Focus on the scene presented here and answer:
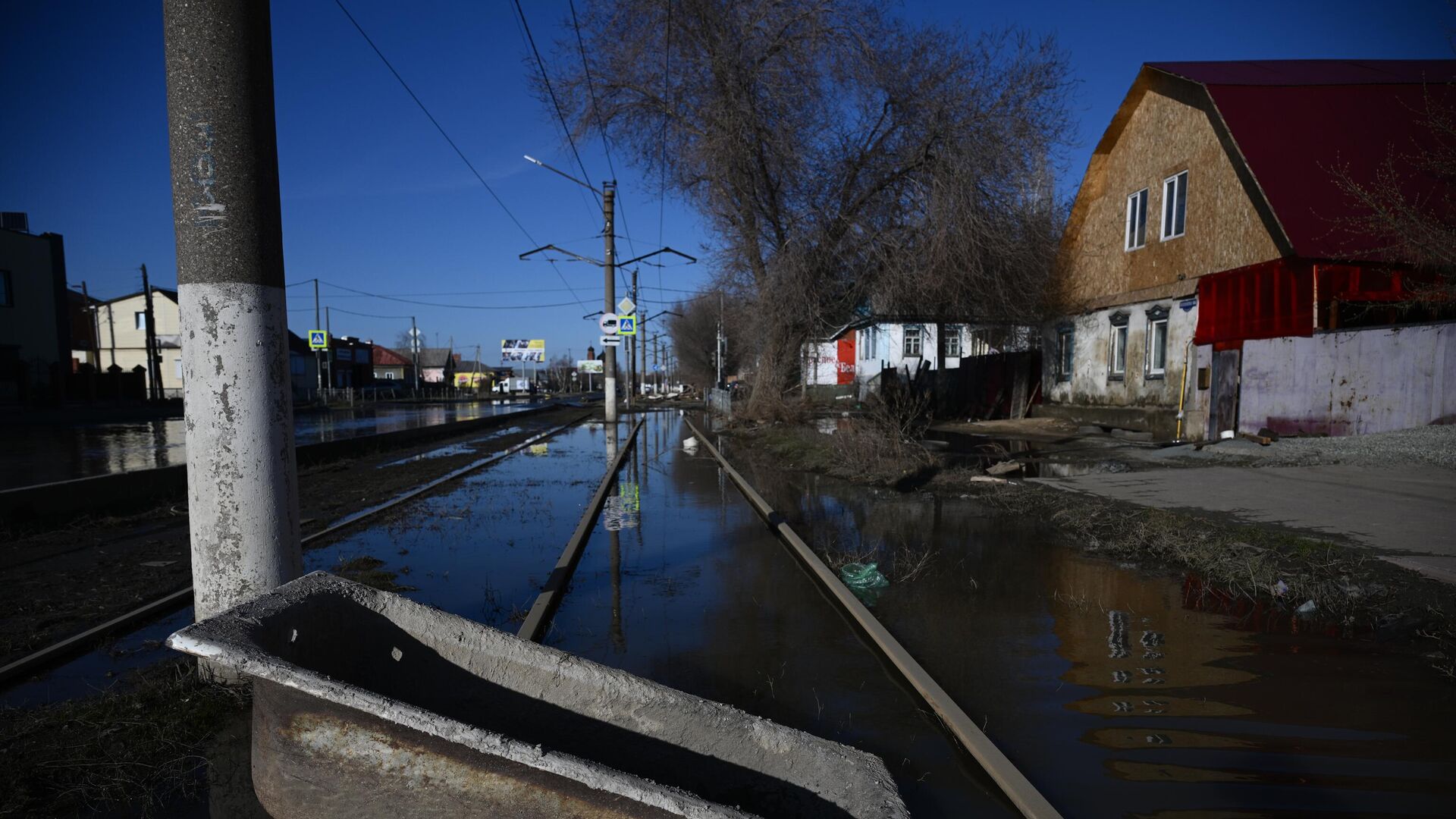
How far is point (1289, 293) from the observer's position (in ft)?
43.0

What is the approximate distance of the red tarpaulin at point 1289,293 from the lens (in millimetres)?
12773

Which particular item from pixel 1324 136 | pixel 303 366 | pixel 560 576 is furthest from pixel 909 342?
pixel 303 366

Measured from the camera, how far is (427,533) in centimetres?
777

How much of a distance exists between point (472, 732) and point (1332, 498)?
9190 millimetres

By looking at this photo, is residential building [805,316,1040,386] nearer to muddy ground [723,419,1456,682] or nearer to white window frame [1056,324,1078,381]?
white window frame [1056,324,1078,381]

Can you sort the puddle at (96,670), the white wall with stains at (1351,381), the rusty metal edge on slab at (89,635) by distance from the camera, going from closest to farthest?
1. the puddle at (96,670)
2. the rusty metal edge on slab at (89,635)
3. the white wall with stains at (1351,381)

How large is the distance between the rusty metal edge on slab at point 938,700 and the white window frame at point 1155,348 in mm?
13739

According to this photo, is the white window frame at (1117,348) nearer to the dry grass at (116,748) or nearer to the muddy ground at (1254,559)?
the muddy ground at (1254,559)

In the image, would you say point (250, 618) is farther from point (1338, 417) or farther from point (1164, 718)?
point (1338, 417)

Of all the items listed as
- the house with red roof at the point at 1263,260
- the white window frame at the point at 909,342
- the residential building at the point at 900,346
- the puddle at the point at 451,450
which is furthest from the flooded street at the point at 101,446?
the white window frame at the point at 909,342

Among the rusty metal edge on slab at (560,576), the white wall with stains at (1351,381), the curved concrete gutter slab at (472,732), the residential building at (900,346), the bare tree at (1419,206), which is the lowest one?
the rusty metal edge on slab at (560,576)

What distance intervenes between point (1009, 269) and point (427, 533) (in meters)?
14.9

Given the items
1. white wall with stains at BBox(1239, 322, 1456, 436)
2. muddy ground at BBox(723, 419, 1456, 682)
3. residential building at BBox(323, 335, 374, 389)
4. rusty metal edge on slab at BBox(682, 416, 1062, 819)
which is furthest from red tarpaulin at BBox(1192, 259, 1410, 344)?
residential building at BBox(323, 335, 374, 389)

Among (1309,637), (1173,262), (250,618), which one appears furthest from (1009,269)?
(250,618)
